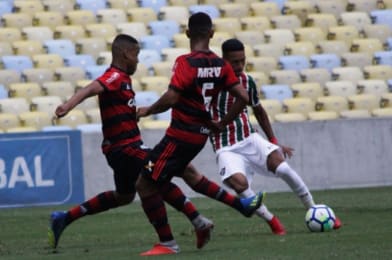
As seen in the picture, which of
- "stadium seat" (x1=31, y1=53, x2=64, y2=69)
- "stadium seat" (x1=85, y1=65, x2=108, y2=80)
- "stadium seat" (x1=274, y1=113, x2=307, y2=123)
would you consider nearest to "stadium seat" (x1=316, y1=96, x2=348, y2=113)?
"stadium seat" (x1=274, y1=113, x2=307, y2=123)

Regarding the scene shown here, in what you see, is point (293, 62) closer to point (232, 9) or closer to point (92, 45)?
point (232, 9)

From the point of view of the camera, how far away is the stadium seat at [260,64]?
2339 cm

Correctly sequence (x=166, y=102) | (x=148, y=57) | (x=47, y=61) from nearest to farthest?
(x=166, y=102) < (x=47, y=61) < (x=148, y=57)

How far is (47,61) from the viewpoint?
22.1 m

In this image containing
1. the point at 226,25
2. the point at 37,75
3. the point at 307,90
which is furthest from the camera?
the point at 226,25

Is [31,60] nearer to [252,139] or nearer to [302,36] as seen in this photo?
[302,36]

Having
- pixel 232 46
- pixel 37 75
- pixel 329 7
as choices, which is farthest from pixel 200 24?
pixel 329 7

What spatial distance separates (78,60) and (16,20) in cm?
152

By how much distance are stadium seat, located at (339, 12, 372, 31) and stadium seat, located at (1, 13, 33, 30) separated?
663 centimetres

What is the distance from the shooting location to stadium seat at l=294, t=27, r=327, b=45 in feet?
80.8

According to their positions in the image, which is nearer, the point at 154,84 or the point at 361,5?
the point at 154,84

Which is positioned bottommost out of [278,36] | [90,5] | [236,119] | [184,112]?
[278,36]

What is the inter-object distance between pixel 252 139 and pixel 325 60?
11758 millimetres

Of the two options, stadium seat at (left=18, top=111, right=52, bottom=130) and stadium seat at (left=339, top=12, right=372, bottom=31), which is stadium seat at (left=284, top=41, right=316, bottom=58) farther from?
stadium seat at (left=18, top=111, right=52, bottom=130)
